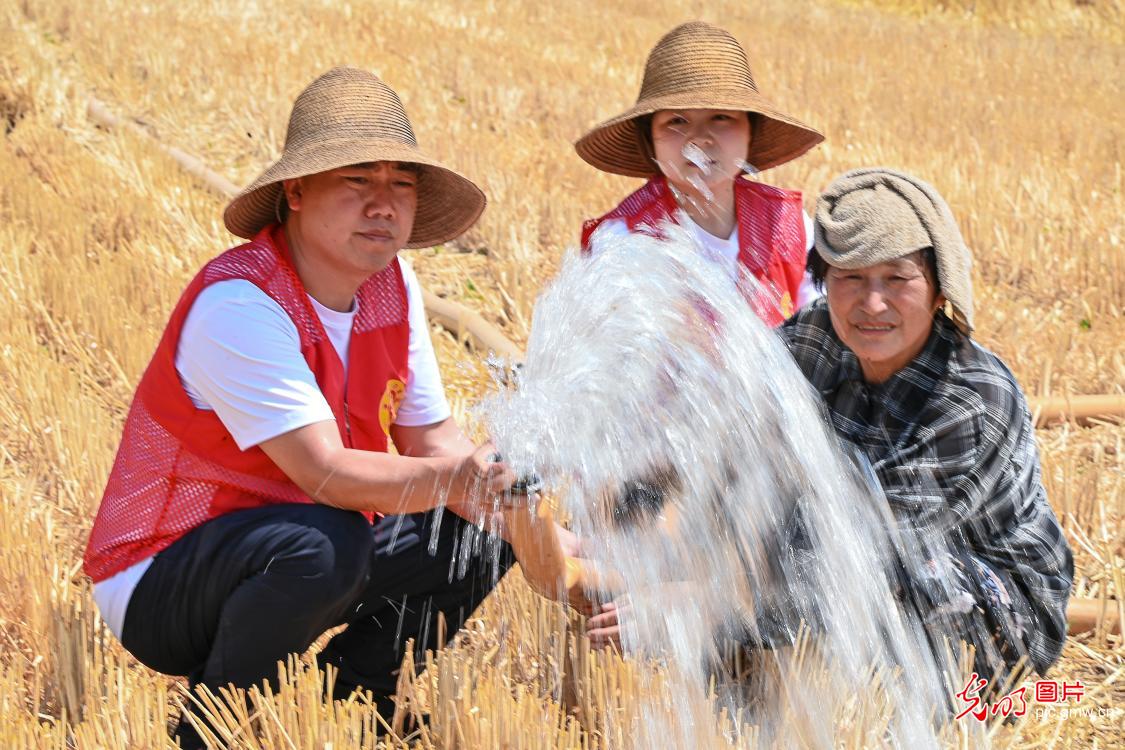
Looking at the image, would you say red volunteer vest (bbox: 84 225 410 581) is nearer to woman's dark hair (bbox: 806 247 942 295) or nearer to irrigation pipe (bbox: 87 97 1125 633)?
irrigation pipe (bbox: 87 97 1125 633)

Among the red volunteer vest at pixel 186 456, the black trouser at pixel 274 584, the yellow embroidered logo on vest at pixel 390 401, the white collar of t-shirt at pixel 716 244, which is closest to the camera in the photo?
the black trouser at pixel 274 584

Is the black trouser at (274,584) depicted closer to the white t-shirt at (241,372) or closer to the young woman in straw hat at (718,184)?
the white t-shirt at (241,372)

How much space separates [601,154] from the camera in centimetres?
418

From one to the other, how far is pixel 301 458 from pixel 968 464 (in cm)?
139

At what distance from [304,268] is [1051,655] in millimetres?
1857

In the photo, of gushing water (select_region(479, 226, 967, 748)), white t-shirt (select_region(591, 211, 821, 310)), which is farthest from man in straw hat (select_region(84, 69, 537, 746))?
white t-shirt (select_region(591, 211, 821, 310))

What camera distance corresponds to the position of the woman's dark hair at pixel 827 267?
9.18 ft

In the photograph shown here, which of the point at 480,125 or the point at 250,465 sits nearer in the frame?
the point at 250,465

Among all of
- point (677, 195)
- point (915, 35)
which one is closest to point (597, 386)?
point (677, 195)

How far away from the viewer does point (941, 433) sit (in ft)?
9.10

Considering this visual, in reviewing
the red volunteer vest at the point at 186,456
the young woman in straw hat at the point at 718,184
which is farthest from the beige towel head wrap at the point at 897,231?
the red volunteer vest at the point at 186,456

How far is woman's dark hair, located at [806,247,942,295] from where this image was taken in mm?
2797

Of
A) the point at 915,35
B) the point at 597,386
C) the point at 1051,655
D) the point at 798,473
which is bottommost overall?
the point at 1051,655

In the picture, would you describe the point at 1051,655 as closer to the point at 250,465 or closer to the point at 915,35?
the point at 250,465
